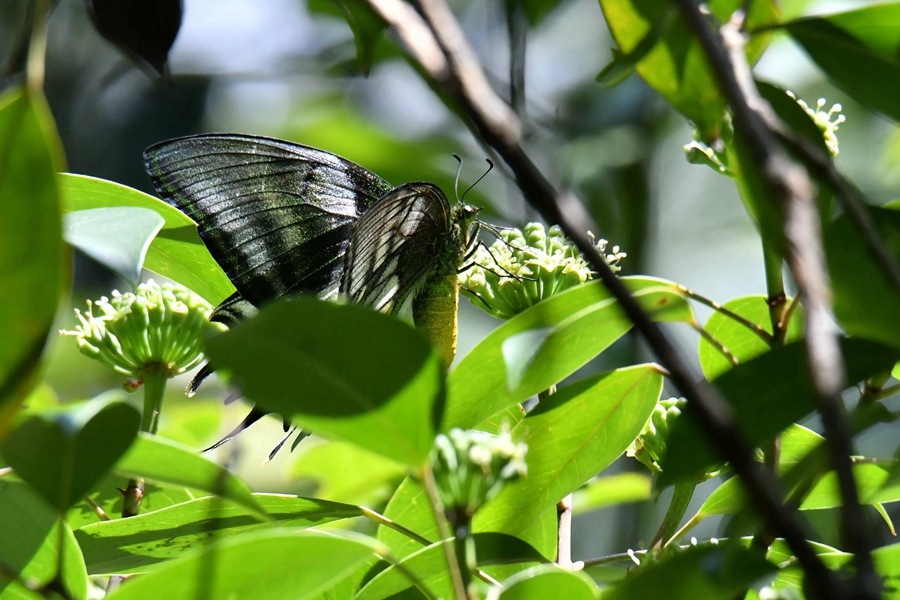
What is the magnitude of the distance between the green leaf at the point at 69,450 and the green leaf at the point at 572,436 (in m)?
0.35

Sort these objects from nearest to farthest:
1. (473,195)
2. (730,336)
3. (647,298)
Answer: (647,298)
(730,336)
(473,195)

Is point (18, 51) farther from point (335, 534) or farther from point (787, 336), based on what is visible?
point (787, 336)

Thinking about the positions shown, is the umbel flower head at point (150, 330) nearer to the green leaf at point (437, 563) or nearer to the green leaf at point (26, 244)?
the green leaf at point (437, 563)

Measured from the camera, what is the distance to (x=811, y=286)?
15.5 inches

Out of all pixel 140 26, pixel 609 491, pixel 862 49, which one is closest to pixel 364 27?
pixel 140 26

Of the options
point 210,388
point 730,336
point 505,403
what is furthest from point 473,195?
point 505,403

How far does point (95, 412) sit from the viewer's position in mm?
616

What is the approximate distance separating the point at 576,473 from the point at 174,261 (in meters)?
0.52

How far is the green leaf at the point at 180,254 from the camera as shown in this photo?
2.97 ft

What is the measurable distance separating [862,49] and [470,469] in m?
0.43

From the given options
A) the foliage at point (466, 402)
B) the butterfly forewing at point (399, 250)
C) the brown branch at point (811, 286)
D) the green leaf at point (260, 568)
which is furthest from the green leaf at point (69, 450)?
the butterfly forewing at point (399, 250)

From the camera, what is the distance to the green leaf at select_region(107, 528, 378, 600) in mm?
556

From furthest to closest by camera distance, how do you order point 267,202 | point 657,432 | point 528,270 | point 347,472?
point 347,472 → point 267,202 → point 528,270 → point 657,432

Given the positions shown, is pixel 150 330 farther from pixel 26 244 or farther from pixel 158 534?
pixel 26 244
